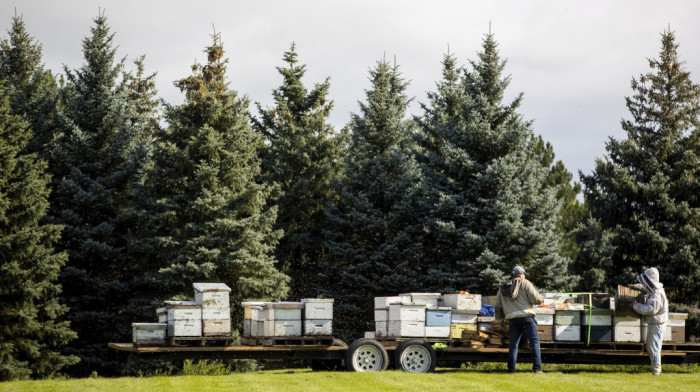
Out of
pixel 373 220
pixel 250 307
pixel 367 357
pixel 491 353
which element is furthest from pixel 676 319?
pixel 373 220

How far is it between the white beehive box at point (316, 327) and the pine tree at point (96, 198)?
49.7ft

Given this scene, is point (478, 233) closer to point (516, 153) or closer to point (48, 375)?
Answer: point (516, 153)

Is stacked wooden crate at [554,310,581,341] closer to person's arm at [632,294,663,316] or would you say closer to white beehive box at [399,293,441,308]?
person's arm at [632,294,663,316]

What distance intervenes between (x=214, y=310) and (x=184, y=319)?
716 millimetres

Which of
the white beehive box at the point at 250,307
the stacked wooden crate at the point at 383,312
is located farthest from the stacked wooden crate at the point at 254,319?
the stacked wooden crate at the point at 383,312

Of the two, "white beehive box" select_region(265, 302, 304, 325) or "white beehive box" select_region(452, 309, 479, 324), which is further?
"white beehive box" select_region(452, 309, 479, 324)

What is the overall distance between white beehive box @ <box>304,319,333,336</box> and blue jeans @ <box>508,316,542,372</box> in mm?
4047

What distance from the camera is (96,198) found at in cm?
3106

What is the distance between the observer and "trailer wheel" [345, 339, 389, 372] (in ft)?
54.4

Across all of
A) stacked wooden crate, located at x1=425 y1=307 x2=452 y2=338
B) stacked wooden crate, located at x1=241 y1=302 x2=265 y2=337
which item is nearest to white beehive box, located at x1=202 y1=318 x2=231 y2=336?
stacked wooden crate, located at x1=241 y1=302 x2=265 y2=337

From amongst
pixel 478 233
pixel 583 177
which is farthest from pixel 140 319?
pixel 583 177

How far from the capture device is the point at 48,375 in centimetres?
2767

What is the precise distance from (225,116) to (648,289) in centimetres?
1964

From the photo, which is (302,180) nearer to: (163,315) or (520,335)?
(163,315)
